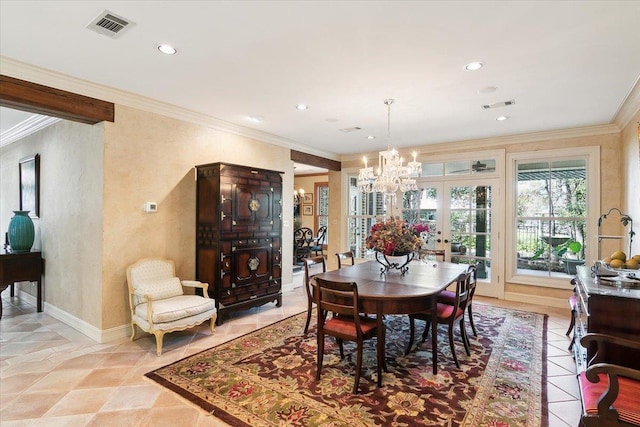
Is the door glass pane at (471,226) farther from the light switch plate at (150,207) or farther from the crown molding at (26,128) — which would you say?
the crown molding at (26,128)

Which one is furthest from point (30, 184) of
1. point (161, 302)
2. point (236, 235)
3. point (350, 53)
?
point (350, 53)

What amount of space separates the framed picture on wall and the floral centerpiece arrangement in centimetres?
485

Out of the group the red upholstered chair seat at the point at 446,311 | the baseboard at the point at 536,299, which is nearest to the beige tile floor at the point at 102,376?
the baseboard at the point at 536,299

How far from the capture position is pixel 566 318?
431 centimetres

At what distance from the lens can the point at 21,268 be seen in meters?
4.29

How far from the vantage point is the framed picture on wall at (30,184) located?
459 cm

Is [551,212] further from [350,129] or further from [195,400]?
[195,400]

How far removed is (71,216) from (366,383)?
3.90 m

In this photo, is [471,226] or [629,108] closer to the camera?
[629,108]

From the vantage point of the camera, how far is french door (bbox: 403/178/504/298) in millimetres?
5434

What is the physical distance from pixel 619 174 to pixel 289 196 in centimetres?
498

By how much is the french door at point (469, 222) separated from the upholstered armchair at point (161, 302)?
424cm

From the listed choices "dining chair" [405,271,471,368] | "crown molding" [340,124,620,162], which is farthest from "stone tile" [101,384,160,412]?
"crown molding" [340,124,620,162]

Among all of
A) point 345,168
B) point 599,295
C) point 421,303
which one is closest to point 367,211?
point 345,168
